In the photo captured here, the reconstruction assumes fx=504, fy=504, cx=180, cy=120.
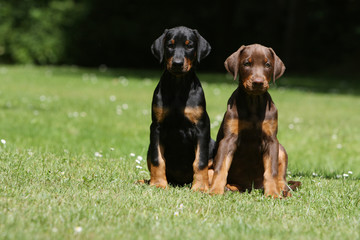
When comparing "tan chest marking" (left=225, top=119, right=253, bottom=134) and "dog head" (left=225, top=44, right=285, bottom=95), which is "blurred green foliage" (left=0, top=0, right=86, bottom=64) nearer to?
"dog head" (left=225, top=44, right=285, bottom=95)

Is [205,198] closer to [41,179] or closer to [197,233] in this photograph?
[197,233]

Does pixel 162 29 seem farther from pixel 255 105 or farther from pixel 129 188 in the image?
pixel 129 188

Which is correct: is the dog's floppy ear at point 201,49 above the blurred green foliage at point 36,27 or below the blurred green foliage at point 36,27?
above

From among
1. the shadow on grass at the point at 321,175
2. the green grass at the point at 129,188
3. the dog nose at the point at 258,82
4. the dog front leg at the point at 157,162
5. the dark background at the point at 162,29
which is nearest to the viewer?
the green grass at the point at 129,188

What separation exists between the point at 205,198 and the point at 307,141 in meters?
5.21

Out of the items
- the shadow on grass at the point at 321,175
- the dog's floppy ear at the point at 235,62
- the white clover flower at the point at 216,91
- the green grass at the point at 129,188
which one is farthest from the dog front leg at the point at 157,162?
the white clover flower at the point at 216,91

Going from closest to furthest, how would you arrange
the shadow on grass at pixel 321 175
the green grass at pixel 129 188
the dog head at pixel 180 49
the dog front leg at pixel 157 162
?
the green grass at pixel 129 188 < the dog head at pixel 180 49 < the dog front leg at pixel 157 162 < the shadow on grass at pixel 321 175

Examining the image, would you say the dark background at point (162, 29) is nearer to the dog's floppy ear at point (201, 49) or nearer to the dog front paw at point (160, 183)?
the dog's floppy ear at point (201, 49)

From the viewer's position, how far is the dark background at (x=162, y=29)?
2730 cm

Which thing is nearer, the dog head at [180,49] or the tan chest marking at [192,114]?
the dog head at [180,49]

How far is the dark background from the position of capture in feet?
89.6

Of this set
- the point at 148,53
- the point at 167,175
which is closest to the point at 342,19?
the point at 148,53

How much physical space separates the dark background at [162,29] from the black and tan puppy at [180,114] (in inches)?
901

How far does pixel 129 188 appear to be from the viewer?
5.04m
